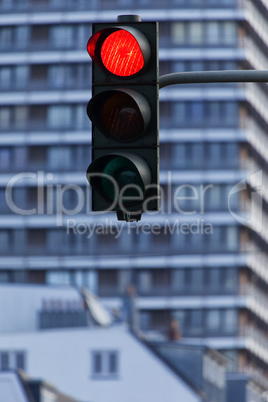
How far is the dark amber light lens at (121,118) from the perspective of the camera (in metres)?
6.97

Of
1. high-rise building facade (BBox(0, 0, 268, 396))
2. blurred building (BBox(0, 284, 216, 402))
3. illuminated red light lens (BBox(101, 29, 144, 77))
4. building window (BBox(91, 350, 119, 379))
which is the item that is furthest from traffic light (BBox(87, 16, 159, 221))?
high-rise building facade (BBox(0, 0, 268, 396))

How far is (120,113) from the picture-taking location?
700cm

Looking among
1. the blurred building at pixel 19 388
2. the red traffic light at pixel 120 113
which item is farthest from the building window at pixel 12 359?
the red traffic light at pixel 120 113

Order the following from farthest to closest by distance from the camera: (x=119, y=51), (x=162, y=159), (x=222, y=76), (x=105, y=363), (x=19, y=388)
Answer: (x=162, y=159)
(x=105, y=363)
(x=19, y=388)
(x=222, y=76)
(x=119, y=51)

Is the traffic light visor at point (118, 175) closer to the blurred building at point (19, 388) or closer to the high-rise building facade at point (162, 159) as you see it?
the blurred building at point (19, 388)

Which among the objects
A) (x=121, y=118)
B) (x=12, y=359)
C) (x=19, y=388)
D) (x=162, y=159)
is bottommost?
(x=12, y=359)

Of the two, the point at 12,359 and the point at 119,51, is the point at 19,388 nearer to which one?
the point at 12,359

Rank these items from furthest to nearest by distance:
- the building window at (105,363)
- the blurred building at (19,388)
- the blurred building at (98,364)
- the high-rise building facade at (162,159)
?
the high-rise building facade at (162,159)
the building window at (105,363)
the blurred building at (98,364)
the blurred building at (19,388)

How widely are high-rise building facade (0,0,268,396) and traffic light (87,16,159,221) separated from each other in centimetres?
8458

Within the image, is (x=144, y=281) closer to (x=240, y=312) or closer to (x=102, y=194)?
(x=240, y=312)

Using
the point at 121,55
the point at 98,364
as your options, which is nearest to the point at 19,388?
the point at 98,364

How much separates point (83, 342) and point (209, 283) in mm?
39391

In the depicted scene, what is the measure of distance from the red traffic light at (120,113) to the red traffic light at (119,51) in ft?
0.43

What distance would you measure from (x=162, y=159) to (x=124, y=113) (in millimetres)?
84891
